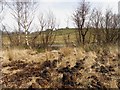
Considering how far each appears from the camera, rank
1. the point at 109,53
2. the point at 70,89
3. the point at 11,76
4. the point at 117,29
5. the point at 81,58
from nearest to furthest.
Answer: the point at 70,89, the point at 11,76, the point at 81,58, the point at 109,53, the point at 117,29

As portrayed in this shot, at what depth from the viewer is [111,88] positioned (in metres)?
6.23

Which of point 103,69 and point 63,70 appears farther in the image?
point 103,69

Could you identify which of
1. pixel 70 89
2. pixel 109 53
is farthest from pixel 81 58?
pixel 70 89

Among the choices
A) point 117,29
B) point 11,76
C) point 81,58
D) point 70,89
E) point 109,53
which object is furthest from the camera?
point 117,29

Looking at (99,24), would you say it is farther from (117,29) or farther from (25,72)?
(25,72)

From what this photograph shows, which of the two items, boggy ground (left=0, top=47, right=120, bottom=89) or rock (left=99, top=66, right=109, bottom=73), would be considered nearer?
boggy ground (left=0, top=47, right=120, bottom=89)

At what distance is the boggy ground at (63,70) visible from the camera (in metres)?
6.35

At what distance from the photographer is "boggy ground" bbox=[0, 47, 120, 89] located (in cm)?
635

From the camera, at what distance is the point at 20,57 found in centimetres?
815

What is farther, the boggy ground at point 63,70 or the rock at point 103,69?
the rock at point 103,69

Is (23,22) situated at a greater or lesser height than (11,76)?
greater

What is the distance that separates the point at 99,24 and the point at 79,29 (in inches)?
79.4

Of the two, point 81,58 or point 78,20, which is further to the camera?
point 78,20

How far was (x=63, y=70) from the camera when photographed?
6918 mm
